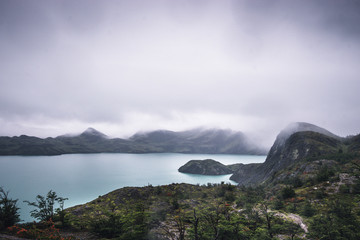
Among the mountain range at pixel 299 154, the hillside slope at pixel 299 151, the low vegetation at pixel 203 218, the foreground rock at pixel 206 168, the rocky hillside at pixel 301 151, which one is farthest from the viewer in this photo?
the foreground rock at pixel 206 168

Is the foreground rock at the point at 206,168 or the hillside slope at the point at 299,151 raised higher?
the hillside slope at the point at 299,151

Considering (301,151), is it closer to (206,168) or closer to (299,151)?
(299,151)

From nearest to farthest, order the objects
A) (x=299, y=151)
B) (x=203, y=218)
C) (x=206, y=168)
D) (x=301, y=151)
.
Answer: (x=203, y=218) < (x=301, y=151) < (x=299, y=151) < (x=206, y=168)

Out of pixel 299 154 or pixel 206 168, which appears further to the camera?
pixel 206 168

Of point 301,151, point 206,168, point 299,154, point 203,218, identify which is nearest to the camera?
point 203,218

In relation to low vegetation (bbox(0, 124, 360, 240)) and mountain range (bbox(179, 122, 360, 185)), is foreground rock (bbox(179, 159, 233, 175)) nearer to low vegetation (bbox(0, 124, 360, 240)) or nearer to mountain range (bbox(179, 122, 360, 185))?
mountain range (bbox(179, 122, 360, 185))

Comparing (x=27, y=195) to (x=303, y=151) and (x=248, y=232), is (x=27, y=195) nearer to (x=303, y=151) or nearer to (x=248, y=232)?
(x=248, y=232)

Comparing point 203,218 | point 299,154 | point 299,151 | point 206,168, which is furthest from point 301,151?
point 203,218

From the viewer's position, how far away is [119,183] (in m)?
89.5

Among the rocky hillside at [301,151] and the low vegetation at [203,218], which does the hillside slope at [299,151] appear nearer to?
the rocky hillside at [301,151]

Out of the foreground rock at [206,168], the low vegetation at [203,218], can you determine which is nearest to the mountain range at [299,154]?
the foreground rock at [206,168]

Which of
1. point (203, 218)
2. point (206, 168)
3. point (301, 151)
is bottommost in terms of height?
point (206, 168)

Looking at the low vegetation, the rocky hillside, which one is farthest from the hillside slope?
the low vegetation

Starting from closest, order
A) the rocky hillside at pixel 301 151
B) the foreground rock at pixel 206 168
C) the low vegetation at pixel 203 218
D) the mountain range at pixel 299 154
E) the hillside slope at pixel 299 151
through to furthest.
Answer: the low vegetation at pixel 203 218, the mountain range at pixel 299 154, the rocky hillside at pixel 301 151, the hillside slope at pixel 299 151, the foreground rock at pixel 206 168
